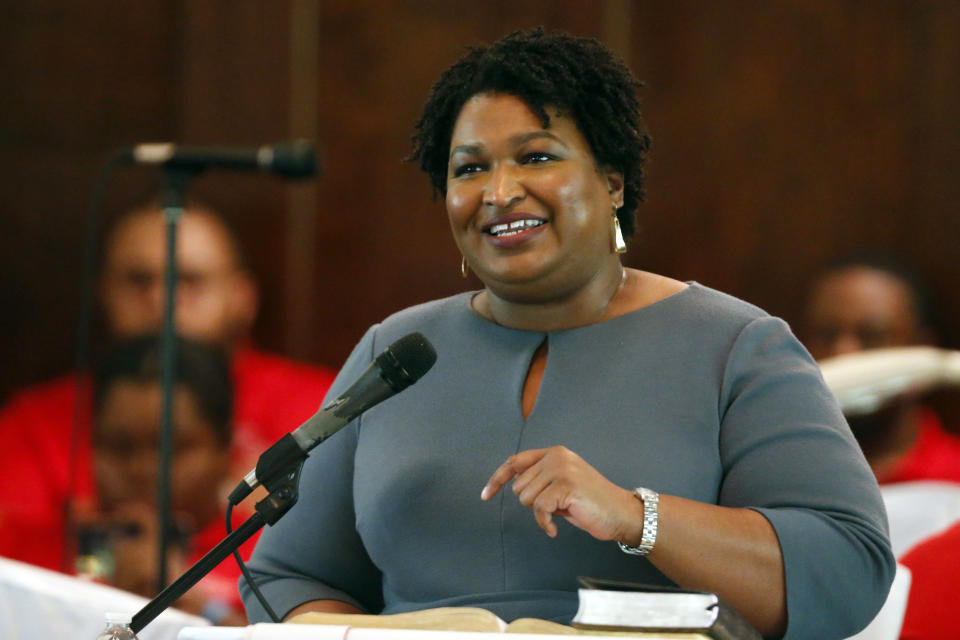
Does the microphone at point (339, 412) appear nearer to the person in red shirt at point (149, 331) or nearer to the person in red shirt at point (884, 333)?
the person in red shirt at point (149, 331)

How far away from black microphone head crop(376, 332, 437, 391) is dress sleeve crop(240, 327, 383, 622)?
484 millimetres

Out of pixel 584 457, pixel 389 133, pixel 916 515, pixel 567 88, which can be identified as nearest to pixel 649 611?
pixel 584 457

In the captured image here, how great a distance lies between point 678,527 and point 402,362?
0.40m

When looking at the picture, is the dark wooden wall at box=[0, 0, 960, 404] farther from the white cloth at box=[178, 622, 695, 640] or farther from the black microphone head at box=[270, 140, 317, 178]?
the white cloth at box=[178, 622, 695, 640]

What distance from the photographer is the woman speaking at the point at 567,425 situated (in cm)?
164

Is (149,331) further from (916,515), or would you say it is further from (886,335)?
(916,515)

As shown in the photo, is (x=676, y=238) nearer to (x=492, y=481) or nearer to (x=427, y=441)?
(x=427, y=441)

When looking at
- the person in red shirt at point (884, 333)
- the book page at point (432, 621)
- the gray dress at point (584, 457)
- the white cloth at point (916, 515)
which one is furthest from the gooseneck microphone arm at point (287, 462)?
the person in red shirt at point (884, 333)

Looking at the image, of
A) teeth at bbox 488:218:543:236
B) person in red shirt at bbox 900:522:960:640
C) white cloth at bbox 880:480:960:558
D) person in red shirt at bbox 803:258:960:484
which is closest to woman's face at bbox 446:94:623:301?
teeth at bbox 488:218:543:236

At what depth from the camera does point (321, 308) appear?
4.84m

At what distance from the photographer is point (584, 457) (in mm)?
1786

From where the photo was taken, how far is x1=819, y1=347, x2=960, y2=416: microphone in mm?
2764

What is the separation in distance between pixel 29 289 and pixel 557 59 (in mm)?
3319

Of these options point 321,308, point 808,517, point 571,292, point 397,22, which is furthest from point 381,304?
point 808,517
